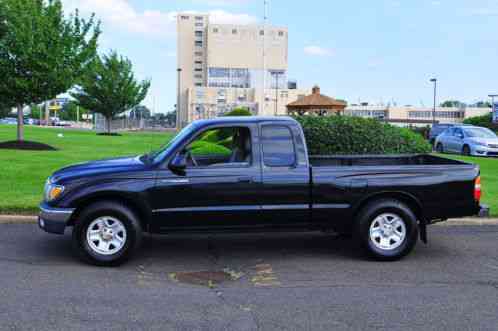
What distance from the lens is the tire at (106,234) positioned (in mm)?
6762

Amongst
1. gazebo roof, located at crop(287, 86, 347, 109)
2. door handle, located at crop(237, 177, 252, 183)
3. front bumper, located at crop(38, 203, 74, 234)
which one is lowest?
front bumper, located at crop(38, 203, 74, 234)

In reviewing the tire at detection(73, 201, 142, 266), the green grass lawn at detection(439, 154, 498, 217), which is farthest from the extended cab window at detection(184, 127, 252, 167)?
the green grass lawn at detection(439, 154, 498, 217)

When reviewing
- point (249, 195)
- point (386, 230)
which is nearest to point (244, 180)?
point (249, 195)

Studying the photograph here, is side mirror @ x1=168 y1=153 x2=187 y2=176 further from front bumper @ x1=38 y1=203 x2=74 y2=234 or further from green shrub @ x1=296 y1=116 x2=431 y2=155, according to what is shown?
green shrub @ x1=296 y1=116 x2=431 y2=155

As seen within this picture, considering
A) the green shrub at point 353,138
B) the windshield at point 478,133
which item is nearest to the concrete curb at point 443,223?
the green shrub at point 353,138

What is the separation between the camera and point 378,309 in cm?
541

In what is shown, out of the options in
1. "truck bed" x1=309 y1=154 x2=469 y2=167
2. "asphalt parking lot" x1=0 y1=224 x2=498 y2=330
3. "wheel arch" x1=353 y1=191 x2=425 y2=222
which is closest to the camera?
"asphalt parking lot" x1=0 y1=224 x2=498 y2=330

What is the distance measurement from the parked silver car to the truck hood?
21.3 m

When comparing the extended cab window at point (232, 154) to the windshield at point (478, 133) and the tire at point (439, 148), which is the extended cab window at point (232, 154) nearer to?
the windshield at point (478, 133)

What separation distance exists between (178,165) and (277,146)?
1.25 m

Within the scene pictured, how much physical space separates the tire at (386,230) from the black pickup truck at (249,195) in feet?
0.04

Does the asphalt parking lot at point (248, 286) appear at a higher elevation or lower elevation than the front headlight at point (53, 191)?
lower

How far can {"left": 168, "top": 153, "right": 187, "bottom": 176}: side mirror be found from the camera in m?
6.85

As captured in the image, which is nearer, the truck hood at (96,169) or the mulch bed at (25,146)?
the truck hood at (96,169)
